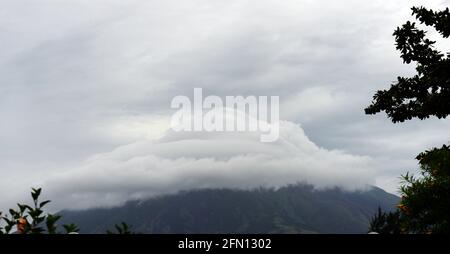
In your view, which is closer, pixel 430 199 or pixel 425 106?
pixel 425 106

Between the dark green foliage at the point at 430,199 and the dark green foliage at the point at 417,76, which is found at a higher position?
the dark green foliage at the point at 417,76

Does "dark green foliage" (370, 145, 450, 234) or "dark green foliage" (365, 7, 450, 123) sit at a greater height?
"dark green foliage" (365, 7, 450, 123)

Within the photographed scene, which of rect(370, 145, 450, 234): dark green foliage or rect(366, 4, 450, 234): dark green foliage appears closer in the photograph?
rect(366, 4, 450, 234): dark green foliage

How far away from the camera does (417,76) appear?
11.3 m

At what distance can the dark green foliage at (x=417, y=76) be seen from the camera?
34.1 feet

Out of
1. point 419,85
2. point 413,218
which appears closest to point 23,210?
point 419,85

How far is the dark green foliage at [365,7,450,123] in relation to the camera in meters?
10.4

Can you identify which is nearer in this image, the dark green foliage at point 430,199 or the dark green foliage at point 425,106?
the dark green foliage at point 425,106
